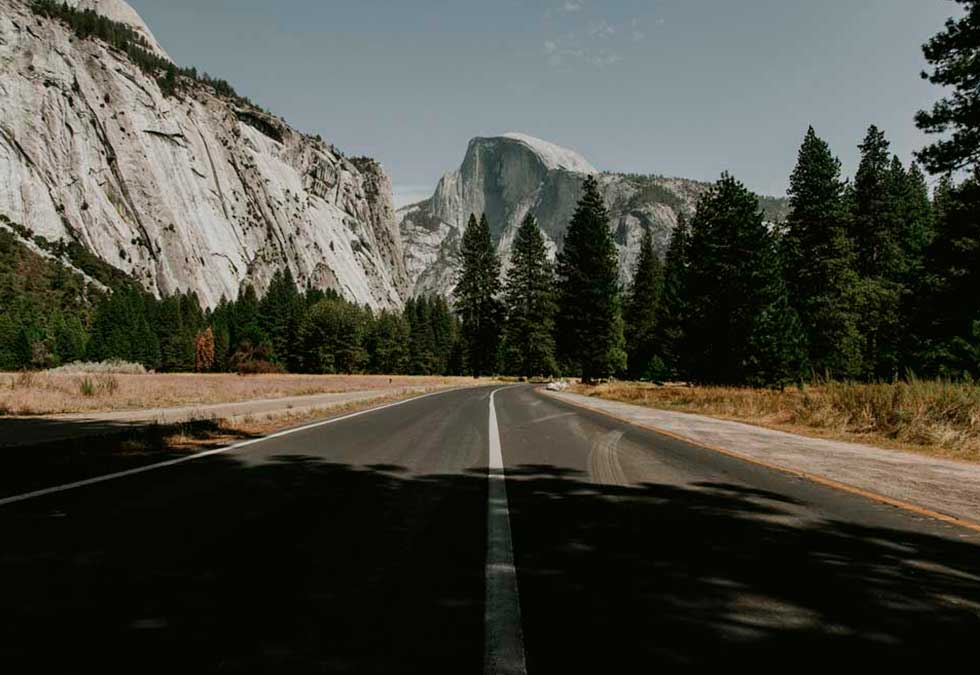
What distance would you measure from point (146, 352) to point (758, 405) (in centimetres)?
10981

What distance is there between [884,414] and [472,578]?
1261cm

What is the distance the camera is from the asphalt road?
2.22 meters

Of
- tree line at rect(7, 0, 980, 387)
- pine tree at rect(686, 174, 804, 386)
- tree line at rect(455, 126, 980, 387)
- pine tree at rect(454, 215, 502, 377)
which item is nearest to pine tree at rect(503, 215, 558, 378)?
tree line at rect(7, 0, 980, 387)

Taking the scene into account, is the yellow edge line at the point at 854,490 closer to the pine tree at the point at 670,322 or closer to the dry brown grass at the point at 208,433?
the dry brown grass at the point at 208,433

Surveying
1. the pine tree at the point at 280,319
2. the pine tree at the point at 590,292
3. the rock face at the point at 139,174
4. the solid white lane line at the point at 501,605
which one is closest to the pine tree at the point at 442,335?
the pine tree at the point at 280,319

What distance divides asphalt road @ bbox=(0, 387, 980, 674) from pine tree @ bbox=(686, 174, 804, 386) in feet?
98.3

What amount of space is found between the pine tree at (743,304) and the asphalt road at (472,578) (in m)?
30.0

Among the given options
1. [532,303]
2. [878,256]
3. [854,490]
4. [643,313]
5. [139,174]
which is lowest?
[854,490]

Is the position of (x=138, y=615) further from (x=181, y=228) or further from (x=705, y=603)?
(x=181, y=228)

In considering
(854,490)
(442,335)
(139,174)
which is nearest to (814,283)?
(854,490)

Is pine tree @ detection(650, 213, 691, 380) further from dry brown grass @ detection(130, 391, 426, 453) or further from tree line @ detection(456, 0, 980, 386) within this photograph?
dry brown grass @ detection(130, 391, 426, 453)

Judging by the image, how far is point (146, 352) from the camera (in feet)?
324

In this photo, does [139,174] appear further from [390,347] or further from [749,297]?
[749,297]

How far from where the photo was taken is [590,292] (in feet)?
154
